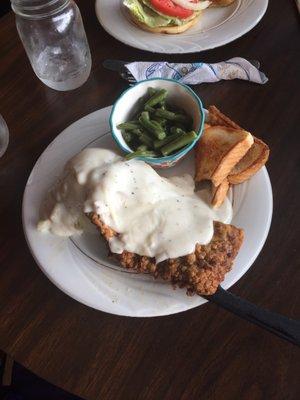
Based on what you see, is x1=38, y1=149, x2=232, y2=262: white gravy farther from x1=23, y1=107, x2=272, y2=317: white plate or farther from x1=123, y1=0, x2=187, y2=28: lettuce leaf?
x1=123, y1=0, x2=187, y2=28: lettuce leaf

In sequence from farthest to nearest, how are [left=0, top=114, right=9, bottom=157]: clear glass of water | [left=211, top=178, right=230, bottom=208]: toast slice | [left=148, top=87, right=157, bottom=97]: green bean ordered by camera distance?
[left=0, top=114, right=9, bottom=157]: clear glass of water
[left=148, top=87, right=157, bottom=97]: green bean
[left=211, top=178, right=230, bottom=208]: toast slice

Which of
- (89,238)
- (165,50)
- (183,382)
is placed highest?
(165,50)

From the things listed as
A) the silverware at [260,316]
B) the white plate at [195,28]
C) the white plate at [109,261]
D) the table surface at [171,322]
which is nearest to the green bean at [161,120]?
the white plate at [109,261]

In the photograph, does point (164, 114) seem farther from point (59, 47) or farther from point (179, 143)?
point (59, 47)

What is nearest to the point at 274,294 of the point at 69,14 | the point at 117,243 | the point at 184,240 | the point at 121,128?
the point at 184,240

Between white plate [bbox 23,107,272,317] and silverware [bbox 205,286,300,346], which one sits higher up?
white plate [bbox 23,107,272,317]

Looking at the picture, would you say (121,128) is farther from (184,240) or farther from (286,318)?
(286,318)

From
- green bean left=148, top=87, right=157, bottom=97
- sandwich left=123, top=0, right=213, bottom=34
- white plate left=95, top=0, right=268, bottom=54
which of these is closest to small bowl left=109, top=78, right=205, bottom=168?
green bean left=148, top=87, right=157, bottom=97
